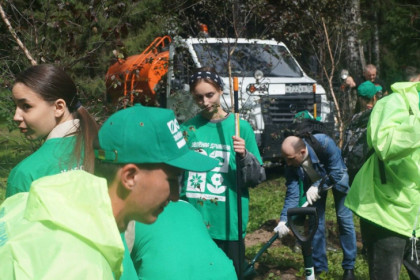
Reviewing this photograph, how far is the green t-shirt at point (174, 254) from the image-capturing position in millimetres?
2227

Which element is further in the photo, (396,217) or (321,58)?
(321,58)

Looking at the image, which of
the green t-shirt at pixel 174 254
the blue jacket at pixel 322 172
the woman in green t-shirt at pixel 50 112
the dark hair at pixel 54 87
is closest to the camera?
the green t-shirt at pixel 174 254

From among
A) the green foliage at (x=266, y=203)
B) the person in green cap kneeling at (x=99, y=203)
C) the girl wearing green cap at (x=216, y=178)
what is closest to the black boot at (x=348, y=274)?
the girl wearing green cap at (x=216, y=178)

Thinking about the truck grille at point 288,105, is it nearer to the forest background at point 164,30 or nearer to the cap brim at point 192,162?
the forest background at point 164,30

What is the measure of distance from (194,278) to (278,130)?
825 centimetres

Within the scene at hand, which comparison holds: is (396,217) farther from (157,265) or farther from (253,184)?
(157,265)

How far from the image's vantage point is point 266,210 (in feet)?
29.7

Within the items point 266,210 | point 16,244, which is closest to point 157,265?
point 16,244

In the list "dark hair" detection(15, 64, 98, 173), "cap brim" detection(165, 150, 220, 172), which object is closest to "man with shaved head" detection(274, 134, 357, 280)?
"dark hair" detection(15, 64, 98, 173)

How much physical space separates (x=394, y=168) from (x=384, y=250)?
0.53 meters

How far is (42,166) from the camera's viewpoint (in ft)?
9.29

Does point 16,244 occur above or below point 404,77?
below

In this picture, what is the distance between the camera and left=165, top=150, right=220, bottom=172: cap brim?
2043mm

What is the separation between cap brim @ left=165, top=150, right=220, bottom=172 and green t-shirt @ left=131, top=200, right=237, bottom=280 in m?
0.25
